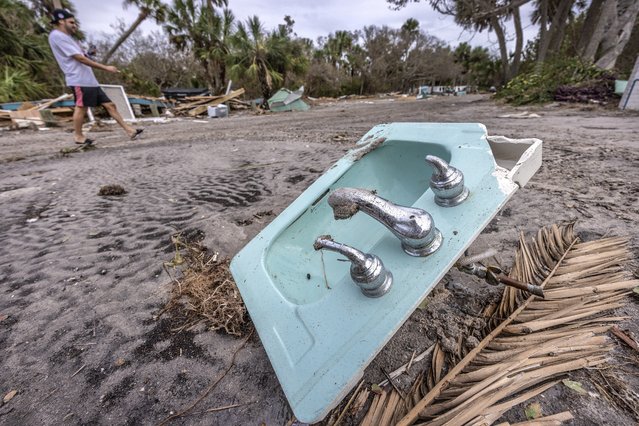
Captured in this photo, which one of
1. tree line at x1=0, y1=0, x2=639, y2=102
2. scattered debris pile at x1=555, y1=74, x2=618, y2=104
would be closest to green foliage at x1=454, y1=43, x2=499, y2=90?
tree line at x1=0, y1=0, x2=639, y2=102

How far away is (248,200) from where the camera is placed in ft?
7.64

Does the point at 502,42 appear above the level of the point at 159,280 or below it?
above

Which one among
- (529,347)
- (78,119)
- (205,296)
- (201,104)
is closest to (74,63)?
(78,119)

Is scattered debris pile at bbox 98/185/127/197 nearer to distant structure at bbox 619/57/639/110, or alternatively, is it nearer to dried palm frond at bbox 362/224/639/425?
dried palm frond at bbox 362/224/639/425

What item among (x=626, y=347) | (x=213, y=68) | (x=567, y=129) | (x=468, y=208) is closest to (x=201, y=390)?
(x=468, y=208)

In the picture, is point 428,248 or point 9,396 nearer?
point 428,248

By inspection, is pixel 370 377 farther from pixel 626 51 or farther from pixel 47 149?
pixel 626 51

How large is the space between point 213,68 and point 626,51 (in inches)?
890

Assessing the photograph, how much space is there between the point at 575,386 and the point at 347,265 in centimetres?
70

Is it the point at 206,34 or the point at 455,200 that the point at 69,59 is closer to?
the point at 455,200

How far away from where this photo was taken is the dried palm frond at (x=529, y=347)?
0.61 metres

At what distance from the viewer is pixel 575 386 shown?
2.17 feet

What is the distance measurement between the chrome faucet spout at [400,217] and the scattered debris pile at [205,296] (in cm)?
70

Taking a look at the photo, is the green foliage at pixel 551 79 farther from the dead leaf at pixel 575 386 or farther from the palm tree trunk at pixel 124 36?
the palm tree trunk at pixel 124 36
